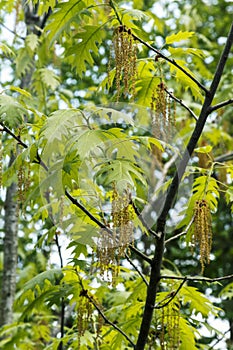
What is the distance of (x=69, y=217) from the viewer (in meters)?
2.67

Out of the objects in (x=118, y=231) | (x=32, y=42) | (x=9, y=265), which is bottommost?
(x=118, y=231)

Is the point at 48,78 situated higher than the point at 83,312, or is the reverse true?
the point at 48,78

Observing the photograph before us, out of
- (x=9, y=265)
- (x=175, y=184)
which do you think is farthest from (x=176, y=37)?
(x=9, y=265)

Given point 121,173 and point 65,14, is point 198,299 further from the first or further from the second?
point 65,14

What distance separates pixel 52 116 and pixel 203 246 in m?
0.74

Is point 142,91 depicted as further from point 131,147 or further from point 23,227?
point 23,227

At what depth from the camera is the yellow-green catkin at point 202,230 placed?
2.33 meters

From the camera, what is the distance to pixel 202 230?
2.34 m

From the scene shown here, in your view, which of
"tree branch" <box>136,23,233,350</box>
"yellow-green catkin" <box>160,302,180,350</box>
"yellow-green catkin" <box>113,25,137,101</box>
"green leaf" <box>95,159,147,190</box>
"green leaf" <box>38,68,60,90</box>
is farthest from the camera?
"green leaf" <box>38,68,60,90</box>

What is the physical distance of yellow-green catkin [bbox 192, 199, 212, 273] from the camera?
91.6 inches

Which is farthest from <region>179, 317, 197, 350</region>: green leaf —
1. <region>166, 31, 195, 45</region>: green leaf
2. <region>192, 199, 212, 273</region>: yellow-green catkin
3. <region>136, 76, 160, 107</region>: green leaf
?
<region>166, 31, 195, 45</region>: green leaf

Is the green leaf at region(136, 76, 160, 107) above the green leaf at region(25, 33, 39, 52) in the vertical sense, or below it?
below

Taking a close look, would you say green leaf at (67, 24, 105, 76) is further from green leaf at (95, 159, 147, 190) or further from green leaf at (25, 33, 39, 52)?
green leaf at (25, 33, 39, 52)

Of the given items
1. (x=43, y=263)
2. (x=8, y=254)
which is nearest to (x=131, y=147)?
(x=8, y=254)
